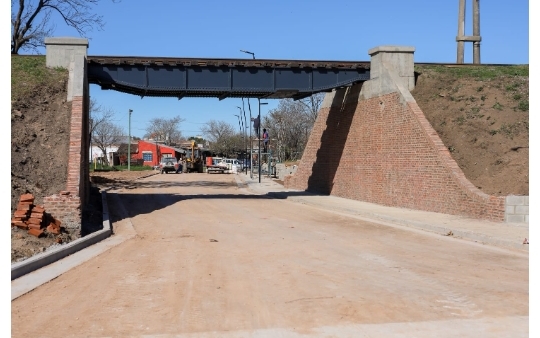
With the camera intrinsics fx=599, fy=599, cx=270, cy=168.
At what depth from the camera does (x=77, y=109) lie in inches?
881

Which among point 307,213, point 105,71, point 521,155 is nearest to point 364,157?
point 307,213

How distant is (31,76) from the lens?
83.3 feet

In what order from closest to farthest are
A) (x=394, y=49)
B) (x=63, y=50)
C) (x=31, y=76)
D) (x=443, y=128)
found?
(x=443, y=128) → (x=31, y=76) → (x=63, y=50) → (x=394, y=49)

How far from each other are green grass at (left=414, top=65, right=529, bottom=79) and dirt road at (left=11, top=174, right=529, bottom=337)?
49.5 ft

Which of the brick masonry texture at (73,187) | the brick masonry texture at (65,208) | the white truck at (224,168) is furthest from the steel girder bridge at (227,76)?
the white truck at (224,168)

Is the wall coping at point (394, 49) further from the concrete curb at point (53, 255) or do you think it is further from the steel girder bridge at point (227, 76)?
the concrete curb at point (53, 255)

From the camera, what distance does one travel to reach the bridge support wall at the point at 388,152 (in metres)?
20.9

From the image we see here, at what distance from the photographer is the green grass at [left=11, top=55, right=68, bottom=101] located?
24.0 meters

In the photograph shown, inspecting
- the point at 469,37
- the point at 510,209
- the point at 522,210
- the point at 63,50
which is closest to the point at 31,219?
the point at 510,209

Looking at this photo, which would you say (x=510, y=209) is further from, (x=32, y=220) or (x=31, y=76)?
(x=31, y=76)

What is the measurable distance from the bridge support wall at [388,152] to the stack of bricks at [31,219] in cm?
1276

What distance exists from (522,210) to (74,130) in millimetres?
14836
